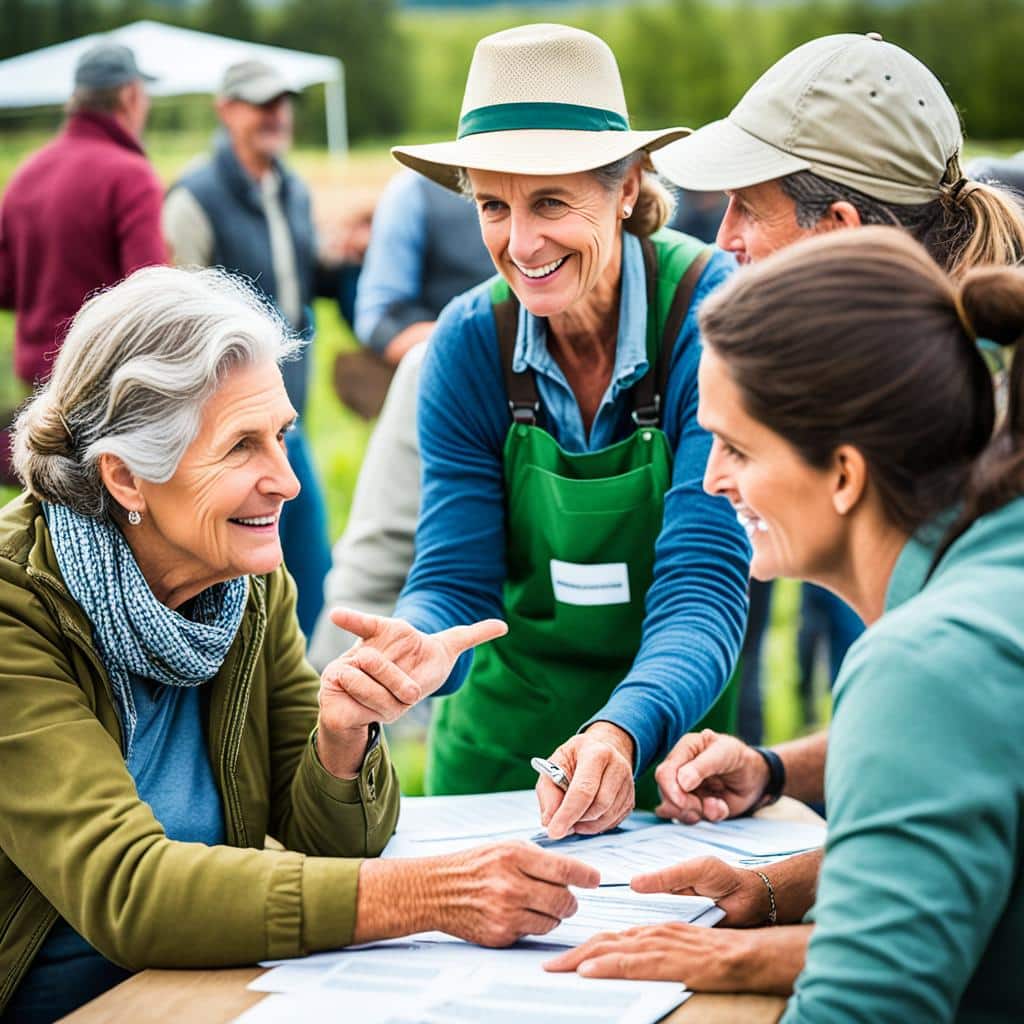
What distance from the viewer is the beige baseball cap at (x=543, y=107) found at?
8.53 ft

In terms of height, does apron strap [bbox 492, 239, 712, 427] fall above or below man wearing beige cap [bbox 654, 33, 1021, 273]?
below

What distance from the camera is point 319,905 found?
1.92m

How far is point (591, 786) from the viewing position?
223 centimetres

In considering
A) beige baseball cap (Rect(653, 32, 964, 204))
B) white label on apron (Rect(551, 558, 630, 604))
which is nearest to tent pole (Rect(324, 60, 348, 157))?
white label on apron (Rect(551, 558, 630, 604))

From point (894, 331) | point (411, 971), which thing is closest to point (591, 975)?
point (411, 971)

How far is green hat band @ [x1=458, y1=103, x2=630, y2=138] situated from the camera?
2.64 m

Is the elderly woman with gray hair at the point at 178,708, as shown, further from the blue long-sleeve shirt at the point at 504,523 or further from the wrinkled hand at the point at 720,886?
the blue long-sleeve shirt at the point at 504,523

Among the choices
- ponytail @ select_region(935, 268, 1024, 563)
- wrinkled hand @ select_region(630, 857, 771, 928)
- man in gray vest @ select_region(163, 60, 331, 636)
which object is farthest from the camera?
man in gray vest @ select_region(163, 60, 331, 636)

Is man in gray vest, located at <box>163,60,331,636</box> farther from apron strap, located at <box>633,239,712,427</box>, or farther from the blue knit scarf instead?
the blue knit scarf

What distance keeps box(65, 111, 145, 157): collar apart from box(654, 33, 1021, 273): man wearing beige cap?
145 inches

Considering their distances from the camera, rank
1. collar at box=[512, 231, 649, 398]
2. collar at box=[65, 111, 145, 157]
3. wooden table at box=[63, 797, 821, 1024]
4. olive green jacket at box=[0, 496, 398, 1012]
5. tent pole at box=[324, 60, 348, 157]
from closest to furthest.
A: wooden table at box=[63, 797, 821, 1024]
olive green jacket at box=[0, 496, 398, 1012]
collar at box=[512, 231, 649, 398]
collar at box=[65, 111, 145, 157]
tent pole at box=[324, 60, 348, 157]

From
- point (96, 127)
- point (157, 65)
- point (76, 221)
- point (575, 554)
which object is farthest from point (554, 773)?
point (157, 65)

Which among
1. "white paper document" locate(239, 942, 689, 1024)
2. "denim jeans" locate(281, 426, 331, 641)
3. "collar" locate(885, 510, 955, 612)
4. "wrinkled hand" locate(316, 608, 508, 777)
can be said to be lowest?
"denim jeans" locate(281, 426, 331, 641)

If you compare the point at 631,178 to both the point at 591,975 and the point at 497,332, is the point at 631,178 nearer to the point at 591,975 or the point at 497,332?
the point at 497,332
